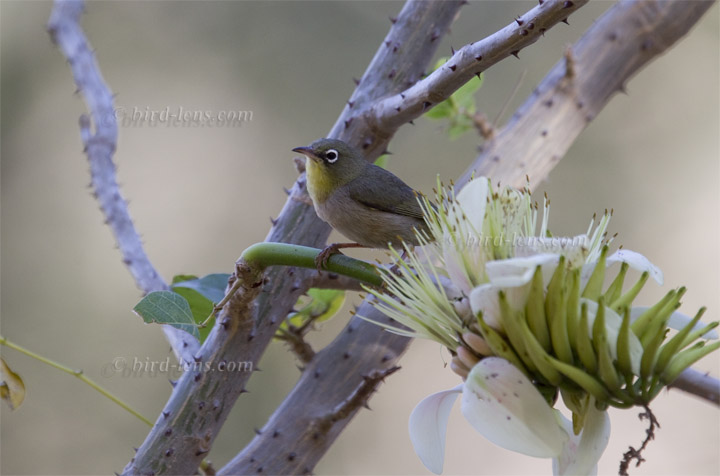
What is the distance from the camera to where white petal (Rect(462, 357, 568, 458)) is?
115 centimetres

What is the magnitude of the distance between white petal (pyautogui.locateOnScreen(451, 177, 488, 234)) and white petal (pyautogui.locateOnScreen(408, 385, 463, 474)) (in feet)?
1.06

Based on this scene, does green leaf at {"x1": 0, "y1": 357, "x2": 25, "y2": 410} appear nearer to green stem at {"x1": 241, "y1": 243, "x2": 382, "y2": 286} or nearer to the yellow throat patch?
green stem at {"x1": 241, "y1": 243, "x2": 382, "y2": 286}

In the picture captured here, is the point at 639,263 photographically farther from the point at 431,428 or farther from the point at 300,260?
the point at 300,260

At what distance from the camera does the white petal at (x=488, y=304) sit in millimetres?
1192

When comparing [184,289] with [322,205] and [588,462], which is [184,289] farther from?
[588,462]

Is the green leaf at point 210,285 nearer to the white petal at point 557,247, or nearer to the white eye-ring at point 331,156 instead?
the white eye-ring at point 331,156

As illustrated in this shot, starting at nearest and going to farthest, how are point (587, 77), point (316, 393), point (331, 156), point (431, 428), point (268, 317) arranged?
point (431, 428) → point (268, 317) → point (316, 393) → point (331, 156) → point (587, 77)

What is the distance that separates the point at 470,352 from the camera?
129 centimetres

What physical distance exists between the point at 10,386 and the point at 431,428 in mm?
1132

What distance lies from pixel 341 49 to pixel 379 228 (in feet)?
13.3

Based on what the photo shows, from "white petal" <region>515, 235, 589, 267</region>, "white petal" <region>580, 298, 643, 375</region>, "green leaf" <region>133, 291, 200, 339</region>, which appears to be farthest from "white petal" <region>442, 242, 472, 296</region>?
"green leaf" <region>133, 291, 200, 339</region>

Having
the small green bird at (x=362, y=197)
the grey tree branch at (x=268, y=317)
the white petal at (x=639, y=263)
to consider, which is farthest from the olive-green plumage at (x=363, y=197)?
the white petal at (x=639, y=263)

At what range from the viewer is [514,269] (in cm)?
115

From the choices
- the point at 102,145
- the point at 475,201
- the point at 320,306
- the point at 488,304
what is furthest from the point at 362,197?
the point at 488,304
